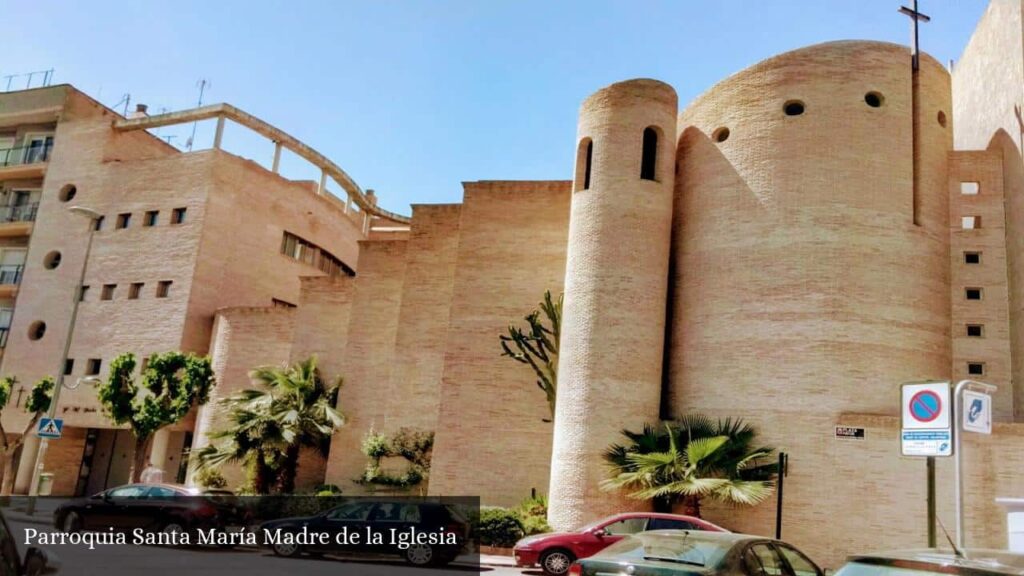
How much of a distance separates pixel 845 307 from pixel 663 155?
602 centimetres

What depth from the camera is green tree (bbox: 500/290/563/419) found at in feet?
74.6

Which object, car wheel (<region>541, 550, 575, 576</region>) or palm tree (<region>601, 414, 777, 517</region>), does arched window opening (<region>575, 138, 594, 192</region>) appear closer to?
palm tree (<region>601, 414, 777, 517</region>)

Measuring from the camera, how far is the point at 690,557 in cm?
706

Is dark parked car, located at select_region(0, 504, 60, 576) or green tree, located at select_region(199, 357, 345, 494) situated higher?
green tree, located at select_region(199, 357, 345, 494)

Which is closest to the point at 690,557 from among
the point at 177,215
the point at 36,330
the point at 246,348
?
the point at 246,348

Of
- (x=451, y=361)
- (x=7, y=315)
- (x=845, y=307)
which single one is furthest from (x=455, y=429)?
(x=7, y=315)

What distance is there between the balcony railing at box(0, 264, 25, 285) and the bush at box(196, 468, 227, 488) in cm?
1688

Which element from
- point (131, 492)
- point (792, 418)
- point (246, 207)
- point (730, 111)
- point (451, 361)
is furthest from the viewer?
point (246, 207)

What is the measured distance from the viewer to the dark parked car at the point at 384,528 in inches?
570

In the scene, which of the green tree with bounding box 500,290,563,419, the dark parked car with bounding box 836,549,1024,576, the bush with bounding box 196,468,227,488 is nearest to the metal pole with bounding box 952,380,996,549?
the dark parked car with bounding box 836,549,1024,576

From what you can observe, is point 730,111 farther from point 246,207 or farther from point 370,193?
point 370,193

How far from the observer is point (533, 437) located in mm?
23469

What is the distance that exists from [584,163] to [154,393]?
1558cm

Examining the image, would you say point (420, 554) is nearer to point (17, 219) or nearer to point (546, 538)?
point (546, 538)
